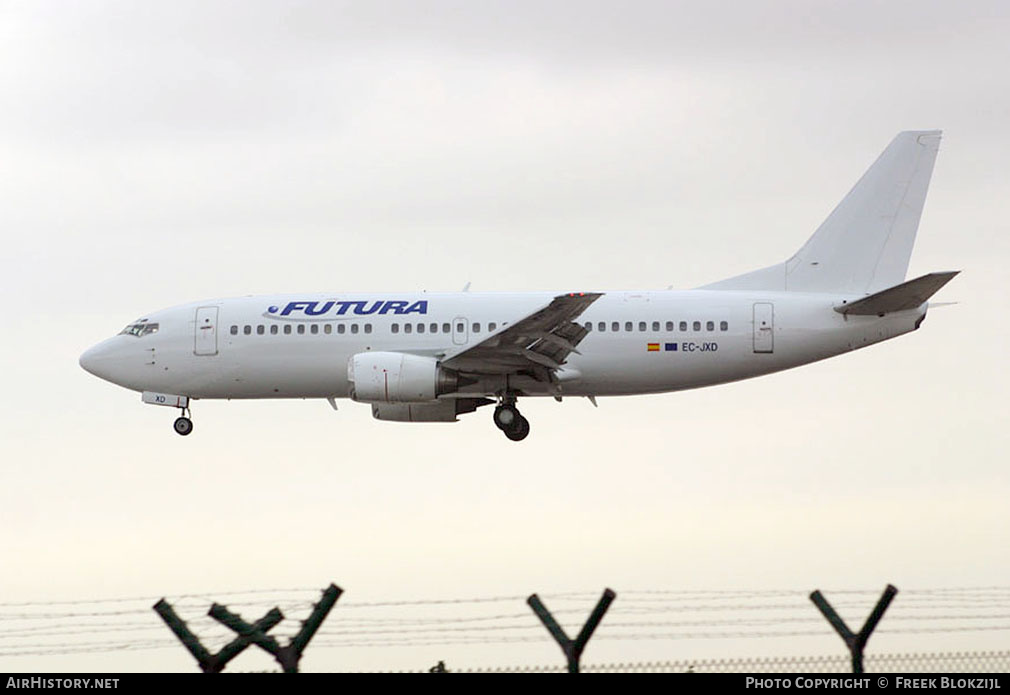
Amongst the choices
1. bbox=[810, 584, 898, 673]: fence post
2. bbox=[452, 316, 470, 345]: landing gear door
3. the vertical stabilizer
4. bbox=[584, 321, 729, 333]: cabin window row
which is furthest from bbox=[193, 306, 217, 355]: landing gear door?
bbox=[810, 584, 898, 673]: fence post

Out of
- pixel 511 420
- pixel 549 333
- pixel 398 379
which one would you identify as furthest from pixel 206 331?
pixel 549 333

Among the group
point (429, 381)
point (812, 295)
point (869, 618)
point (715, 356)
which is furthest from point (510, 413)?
point (869, 618)

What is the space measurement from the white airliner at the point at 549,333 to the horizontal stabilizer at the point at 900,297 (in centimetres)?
4

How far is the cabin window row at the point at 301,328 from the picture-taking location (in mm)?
47438

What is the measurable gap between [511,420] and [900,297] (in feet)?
34.9

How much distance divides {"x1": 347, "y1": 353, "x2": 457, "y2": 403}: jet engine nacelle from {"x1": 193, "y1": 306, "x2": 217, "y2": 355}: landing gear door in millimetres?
4973

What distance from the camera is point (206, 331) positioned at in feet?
160

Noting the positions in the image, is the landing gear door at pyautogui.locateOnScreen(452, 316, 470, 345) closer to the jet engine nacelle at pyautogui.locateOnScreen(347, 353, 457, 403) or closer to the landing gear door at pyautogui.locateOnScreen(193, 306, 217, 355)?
the jet engine nacelle at pyautogui.locateOnScreen(347, 353, 457, 403)

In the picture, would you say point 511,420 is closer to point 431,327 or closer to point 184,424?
point 431,327

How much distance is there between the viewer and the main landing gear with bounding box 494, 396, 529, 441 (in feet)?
154

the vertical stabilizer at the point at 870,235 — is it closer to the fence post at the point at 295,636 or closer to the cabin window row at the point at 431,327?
the cabin window row at the point at 431,327

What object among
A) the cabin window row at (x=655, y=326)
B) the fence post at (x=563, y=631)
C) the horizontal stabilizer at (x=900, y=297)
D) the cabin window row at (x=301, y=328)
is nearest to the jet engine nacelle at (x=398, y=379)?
the cabin window row at (x=301, y=328)

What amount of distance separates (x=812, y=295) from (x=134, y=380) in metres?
19.1
